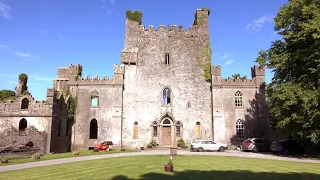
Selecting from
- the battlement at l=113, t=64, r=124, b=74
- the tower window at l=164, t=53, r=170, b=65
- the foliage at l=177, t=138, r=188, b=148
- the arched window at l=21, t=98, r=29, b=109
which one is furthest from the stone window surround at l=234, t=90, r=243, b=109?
the arched window at l=21, t=98, r=29, b=109

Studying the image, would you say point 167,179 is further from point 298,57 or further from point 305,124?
point 298,57

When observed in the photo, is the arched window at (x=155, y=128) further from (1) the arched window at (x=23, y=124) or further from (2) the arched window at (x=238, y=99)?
(1) the arched window at (x=23, y=124)

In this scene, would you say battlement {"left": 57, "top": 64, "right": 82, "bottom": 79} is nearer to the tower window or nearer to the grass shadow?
the tower window

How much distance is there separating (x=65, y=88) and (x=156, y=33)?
A: 1371 centimetres

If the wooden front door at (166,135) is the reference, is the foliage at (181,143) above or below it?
below

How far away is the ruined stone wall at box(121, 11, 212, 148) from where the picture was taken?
31062mm

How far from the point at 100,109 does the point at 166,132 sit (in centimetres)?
862

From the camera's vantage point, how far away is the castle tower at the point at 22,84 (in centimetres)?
3378

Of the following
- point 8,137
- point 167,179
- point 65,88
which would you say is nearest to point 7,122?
point 8,137

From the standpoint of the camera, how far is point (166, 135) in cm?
3112

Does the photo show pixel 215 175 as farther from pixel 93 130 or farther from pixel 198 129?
pixel 93 130

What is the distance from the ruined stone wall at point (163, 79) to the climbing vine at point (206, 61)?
377 mm

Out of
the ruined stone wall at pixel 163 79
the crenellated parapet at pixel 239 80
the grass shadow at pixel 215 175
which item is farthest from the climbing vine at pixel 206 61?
the grass shadow at pixel 215 175

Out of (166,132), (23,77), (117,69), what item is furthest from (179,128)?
(23,77)
